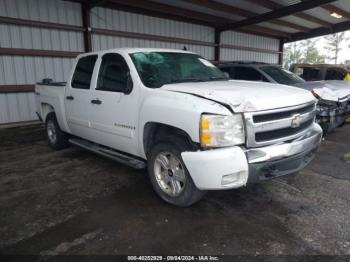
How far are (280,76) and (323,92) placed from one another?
Result: 1.60 meters

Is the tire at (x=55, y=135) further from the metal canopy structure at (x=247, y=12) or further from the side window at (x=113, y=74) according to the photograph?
the metal canopy structure at (x=247, y=12)

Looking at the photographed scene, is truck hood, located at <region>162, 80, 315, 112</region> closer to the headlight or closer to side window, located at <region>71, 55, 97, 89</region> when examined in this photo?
the headlight

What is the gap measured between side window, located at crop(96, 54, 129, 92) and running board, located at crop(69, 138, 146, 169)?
35.9 inches

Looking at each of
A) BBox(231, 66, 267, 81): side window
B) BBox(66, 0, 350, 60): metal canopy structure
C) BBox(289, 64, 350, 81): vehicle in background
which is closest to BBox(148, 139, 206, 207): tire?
BBox(231, 66, 267, 81): side window

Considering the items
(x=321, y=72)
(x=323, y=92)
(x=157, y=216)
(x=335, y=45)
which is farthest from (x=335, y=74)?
(x=335, y=45)

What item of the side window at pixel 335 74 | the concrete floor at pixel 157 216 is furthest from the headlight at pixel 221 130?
the side window at pixel 335 74

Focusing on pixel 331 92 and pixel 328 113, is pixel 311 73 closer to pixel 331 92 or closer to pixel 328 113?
pixel 331 92

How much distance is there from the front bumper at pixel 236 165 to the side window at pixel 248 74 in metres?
4.64

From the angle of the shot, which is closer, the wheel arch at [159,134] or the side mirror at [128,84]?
the wheel arch at [159,134]

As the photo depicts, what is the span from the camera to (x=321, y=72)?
36.2ft

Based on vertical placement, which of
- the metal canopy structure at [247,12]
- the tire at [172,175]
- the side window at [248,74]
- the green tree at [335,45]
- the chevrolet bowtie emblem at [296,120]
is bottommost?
the tire at [172,175]

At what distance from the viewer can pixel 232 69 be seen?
805cm

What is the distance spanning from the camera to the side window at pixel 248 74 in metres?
7.34

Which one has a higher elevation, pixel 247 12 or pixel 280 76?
pixel 247 12
